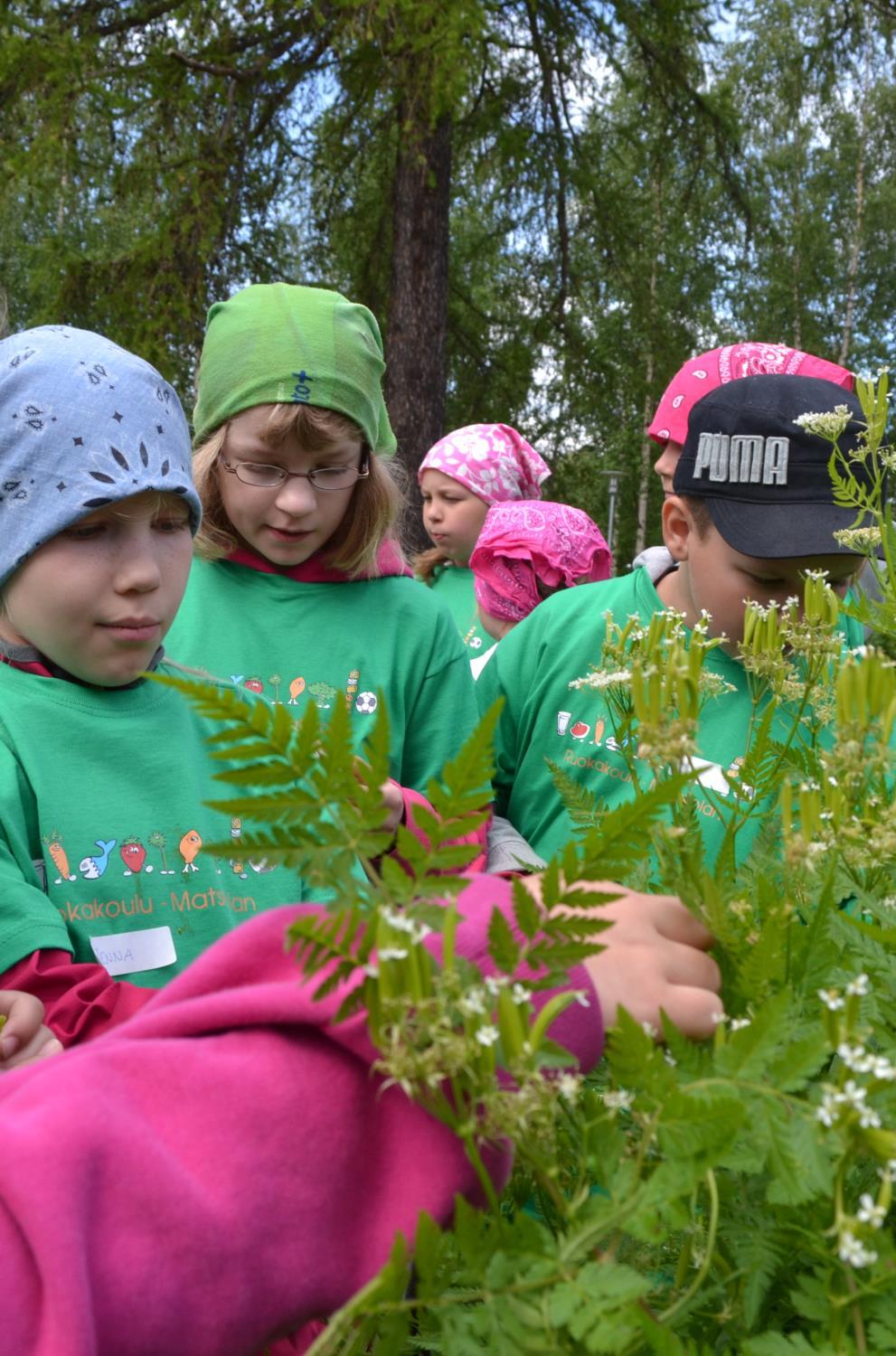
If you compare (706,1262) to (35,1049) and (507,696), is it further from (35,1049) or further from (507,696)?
(507,696)

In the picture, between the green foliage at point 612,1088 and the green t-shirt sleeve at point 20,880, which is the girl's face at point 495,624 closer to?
the green t-shirt sleeve at point 20,880

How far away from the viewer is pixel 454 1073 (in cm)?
56

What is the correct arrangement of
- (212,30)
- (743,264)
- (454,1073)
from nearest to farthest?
(454,1073), (212,30), (743,264)

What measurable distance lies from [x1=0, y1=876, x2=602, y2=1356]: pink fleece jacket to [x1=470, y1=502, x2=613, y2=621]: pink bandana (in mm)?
3817

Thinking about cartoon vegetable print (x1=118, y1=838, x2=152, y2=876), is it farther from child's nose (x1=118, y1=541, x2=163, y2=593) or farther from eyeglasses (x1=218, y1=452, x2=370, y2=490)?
eyeglasses (x1=218, y1=452, x2=370, y2=490)

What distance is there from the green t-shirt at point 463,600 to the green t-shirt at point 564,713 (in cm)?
198

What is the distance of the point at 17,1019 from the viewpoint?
4.67 ft

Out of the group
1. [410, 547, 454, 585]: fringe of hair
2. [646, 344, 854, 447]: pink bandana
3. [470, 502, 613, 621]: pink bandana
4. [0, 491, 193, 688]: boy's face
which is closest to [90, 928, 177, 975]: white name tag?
[0, 491, 193, 688]: boy's face

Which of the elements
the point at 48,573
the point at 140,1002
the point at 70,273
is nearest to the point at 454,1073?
the point at 140,1002

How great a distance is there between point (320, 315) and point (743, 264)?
591 inches

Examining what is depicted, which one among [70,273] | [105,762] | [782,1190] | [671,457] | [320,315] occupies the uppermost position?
[70,273]

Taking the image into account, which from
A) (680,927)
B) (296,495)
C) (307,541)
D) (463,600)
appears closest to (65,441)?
(296,495)

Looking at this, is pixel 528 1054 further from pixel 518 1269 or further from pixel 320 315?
pixel 320 315

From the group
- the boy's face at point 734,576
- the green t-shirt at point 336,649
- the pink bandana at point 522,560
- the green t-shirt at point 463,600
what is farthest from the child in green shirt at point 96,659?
the green t-shirt at point 463,600
